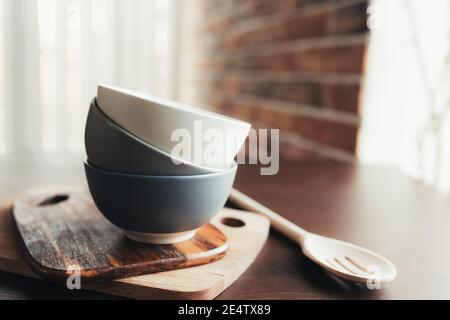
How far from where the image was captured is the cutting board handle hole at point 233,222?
55 cm

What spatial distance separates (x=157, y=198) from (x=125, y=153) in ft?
0.17

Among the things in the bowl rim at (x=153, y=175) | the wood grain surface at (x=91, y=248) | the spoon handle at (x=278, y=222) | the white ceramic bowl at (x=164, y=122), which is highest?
the white ceramic bowl at (x=164, y=122)

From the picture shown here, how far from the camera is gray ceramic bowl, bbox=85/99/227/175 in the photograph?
37 cm

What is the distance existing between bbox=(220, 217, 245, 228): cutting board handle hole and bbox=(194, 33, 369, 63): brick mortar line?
32.4 inches

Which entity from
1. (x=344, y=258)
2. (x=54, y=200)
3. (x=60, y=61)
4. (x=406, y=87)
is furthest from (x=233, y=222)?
(x=60, y=61)

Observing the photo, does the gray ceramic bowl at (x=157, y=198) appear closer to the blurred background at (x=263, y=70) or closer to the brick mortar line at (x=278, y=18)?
the blurred background at (x=263, y=70)

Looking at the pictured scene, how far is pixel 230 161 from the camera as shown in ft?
1.37

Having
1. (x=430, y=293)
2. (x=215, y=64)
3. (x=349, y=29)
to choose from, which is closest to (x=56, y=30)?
(x=215, y=64)

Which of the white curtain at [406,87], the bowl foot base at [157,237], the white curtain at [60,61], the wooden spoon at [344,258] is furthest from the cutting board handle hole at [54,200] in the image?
the white curtain at [60,61]

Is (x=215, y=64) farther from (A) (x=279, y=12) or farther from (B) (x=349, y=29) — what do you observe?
(B) (x=349, y=29)

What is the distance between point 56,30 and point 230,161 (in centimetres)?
181

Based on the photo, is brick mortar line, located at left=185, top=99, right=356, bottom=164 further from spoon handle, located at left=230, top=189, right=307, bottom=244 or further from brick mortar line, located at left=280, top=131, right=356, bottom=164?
spoon handle, located at left=230, top=189, right=307, bottom=244

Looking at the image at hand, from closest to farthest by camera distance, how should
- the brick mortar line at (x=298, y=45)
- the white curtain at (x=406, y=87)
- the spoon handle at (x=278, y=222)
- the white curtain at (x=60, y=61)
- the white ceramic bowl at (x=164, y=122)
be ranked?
the white ceramic bowl at (x=164, y=122) < the spoon handle at (x=278, y=222) < the white curtain at (x=406, y=87) < the brick mortar line at (x=298, y=45) < the white curtain at (x=60, y=61)
